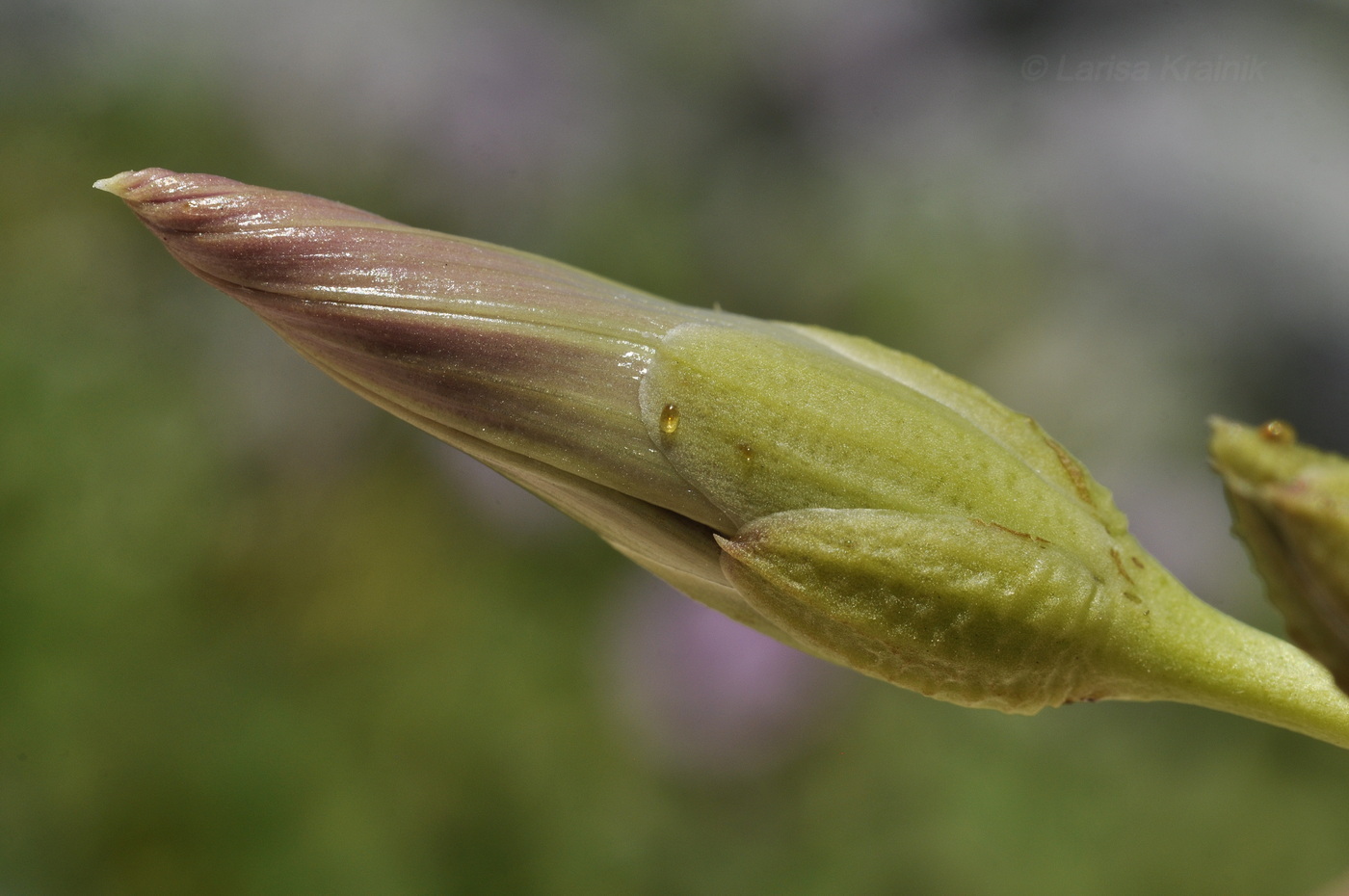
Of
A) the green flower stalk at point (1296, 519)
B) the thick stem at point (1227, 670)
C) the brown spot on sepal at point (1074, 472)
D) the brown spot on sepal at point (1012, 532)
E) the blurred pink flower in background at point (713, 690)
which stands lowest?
the blurred pink flower in background at point (713, 690)

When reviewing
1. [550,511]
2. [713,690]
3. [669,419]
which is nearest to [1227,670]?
[669,419]

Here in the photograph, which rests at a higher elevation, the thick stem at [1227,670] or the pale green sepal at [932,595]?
the pale green sepal at [932,595]

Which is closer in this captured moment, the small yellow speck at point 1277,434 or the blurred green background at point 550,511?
the small yellow speck at point 1277,434

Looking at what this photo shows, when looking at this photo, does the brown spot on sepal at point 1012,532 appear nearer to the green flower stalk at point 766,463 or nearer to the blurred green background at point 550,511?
the green flower stalk at point 766,463

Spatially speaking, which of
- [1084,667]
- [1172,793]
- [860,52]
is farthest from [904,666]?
[860,52]

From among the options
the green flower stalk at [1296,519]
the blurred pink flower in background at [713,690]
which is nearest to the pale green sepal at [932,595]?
the green flower stalk at [1296,519]

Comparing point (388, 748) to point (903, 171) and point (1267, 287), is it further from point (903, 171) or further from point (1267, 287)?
point (1267, 287)
